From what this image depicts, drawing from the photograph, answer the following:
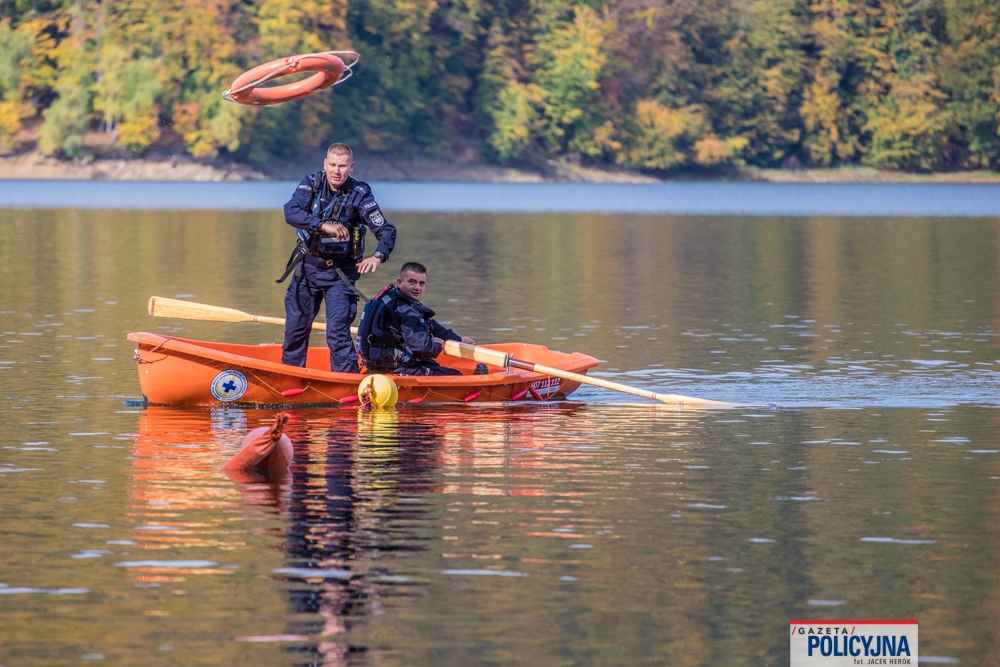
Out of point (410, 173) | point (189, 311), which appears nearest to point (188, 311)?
point (189, 311)

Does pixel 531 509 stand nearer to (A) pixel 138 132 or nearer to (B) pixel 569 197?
(B) pixel 569 197

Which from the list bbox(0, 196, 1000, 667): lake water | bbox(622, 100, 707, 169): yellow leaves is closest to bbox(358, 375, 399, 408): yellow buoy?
bbox(0, 196, 1000, 667): lake water

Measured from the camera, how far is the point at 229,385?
1595 centimetres

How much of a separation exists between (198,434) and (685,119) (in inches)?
3559

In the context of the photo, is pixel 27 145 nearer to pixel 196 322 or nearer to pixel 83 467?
pixel 196 322

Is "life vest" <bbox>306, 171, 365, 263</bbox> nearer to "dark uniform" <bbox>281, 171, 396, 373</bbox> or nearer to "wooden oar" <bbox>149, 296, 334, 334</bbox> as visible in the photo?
"dark uniform" <bbox>281, 171, 396, 373</bbox>

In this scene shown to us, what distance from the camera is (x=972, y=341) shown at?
22.4m

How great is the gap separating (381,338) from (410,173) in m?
83.9

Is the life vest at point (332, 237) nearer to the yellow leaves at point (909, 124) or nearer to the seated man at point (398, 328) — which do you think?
the seated man at point (398, 328)

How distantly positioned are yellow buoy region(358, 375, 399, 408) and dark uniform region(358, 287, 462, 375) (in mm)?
399

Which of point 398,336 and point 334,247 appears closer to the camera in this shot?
point 334,247

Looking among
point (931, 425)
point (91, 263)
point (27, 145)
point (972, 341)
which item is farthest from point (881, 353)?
point (27, 145)

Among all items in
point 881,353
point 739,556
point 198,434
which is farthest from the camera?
point 881,353

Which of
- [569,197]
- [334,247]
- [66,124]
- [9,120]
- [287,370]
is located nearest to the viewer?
[334,247]
